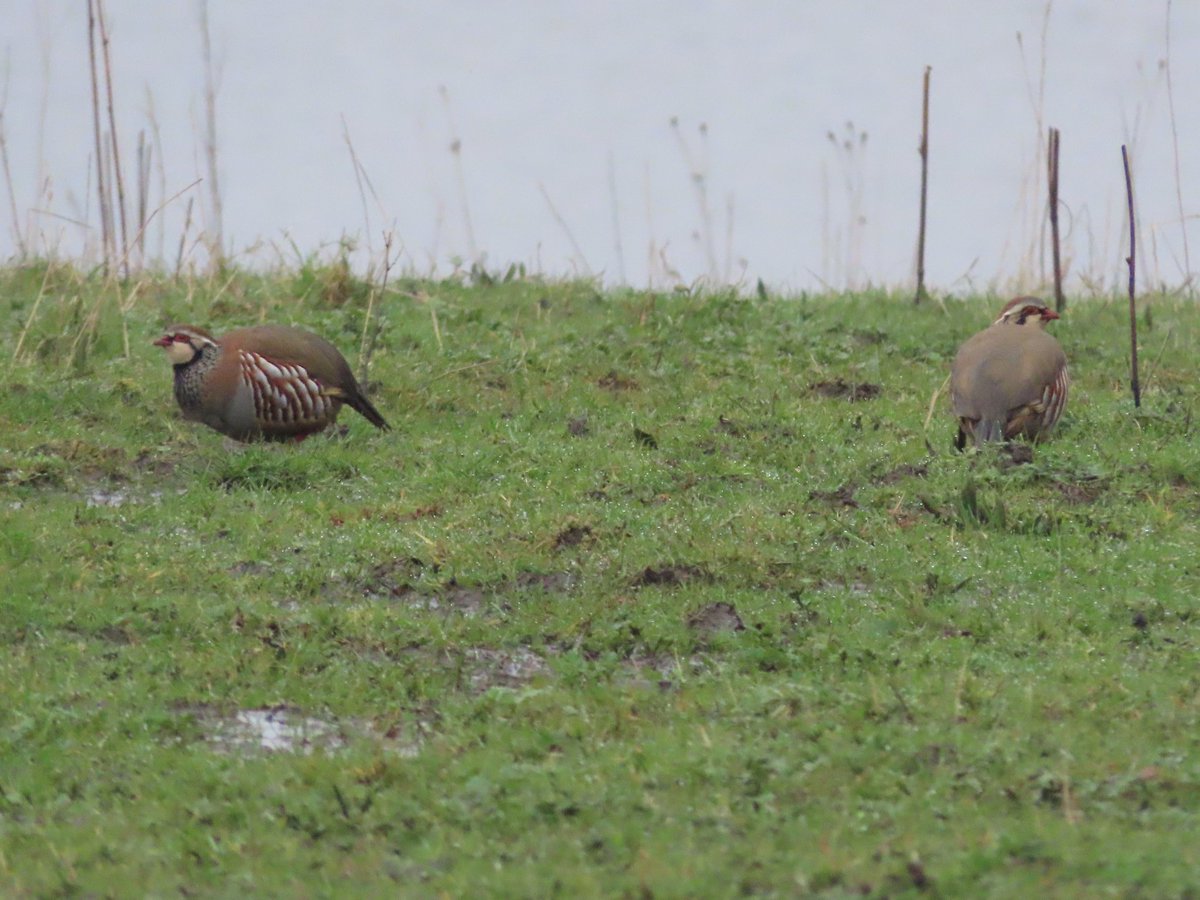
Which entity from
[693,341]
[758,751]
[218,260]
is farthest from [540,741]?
[218,260]

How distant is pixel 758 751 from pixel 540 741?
728 mm

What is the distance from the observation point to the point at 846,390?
11.1 m

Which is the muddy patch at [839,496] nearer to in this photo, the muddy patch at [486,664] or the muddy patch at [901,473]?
the muddy patch at [901,473]

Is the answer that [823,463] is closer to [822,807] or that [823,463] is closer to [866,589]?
[866,589]

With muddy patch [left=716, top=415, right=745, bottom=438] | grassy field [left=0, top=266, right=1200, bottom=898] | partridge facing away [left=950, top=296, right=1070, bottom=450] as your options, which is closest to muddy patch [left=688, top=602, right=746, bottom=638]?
grassy field [left=0, top=266, right=1200, bottom=898]

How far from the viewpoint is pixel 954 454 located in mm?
9398

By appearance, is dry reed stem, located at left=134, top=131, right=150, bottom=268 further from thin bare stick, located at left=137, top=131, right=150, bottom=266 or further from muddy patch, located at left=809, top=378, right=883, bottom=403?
muddy patch, located at left=809, top=378, right=883, bottom=403

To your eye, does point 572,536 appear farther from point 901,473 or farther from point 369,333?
point 369,333

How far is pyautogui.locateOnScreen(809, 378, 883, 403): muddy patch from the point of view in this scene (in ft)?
36.0

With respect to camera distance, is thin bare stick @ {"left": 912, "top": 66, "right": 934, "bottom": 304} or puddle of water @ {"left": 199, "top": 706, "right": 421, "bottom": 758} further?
thin bare stick @ {"left": 912, "top": 66, "right": 934, "bottom": 304}

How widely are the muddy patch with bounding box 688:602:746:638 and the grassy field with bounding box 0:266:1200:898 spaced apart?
19 millimetres

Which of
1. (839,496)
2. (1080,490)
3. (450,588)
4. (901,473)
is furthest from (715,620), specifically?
(1080,490)

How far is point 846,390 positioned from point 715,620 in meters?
4.58

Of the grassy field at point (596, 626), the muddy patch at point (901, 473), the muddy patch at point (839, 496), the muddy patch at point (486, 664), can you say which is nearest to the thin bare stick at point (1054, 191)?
the grassy field at point (596, 626)
